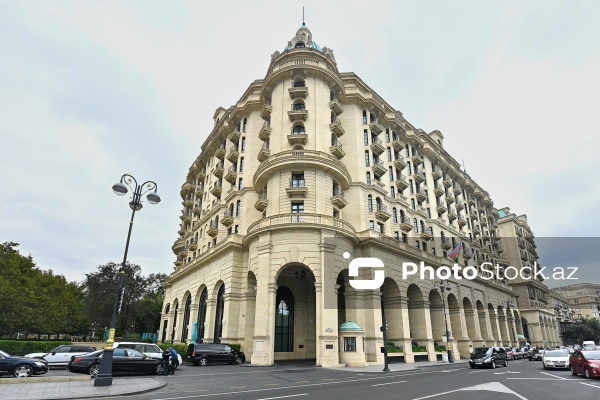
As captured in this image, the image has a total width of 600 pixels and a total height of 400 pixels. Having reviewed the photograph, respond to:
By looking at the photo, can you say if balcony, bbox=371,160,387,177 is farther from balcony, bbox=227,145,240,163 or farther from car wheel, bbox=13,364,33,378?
car wheel, bbox=13,364,33,378

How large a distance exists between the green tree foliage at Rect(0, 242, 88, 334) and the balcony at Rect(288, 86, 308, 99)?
35.7m

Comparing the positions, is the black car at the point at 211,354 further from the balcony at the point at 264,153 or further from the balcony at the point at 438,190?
the balcony at the point at 438,190

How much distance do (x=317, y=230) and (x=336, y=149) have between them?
10.4 meters

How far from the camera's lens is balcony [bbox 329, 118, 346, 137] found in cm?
3597

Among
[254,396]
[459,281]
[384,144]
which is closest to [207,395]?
[254,396]

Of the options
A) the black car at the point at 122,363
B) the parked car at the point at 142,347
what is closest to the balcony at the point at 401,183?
the parked car at the point at 142,347

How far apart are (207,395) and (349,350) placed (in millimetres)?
16831

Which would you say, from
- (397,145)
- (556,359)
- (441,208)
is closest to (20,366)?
(556,359)

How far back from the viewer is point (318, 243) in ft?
92.6

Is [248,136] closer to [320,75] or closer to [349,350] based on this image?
[320,75]

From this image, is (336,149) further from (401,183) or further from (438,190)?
(438,190)

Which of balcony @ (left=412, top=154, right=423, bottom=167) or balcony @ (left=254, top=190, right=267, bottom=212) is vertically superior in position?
balcony @ (left=412, top=154, right=423, bottom=167)

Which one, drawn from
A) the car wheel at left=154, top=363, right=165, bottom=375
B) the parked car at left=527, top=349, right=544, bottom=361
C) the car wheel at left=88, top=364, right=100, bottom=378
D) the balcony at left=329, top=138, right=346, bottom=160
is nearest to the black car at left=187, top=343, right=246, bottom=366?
the car wheel at left=154, top=363, right=165, bottom=375

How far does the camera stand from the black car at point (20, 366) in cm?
1619
